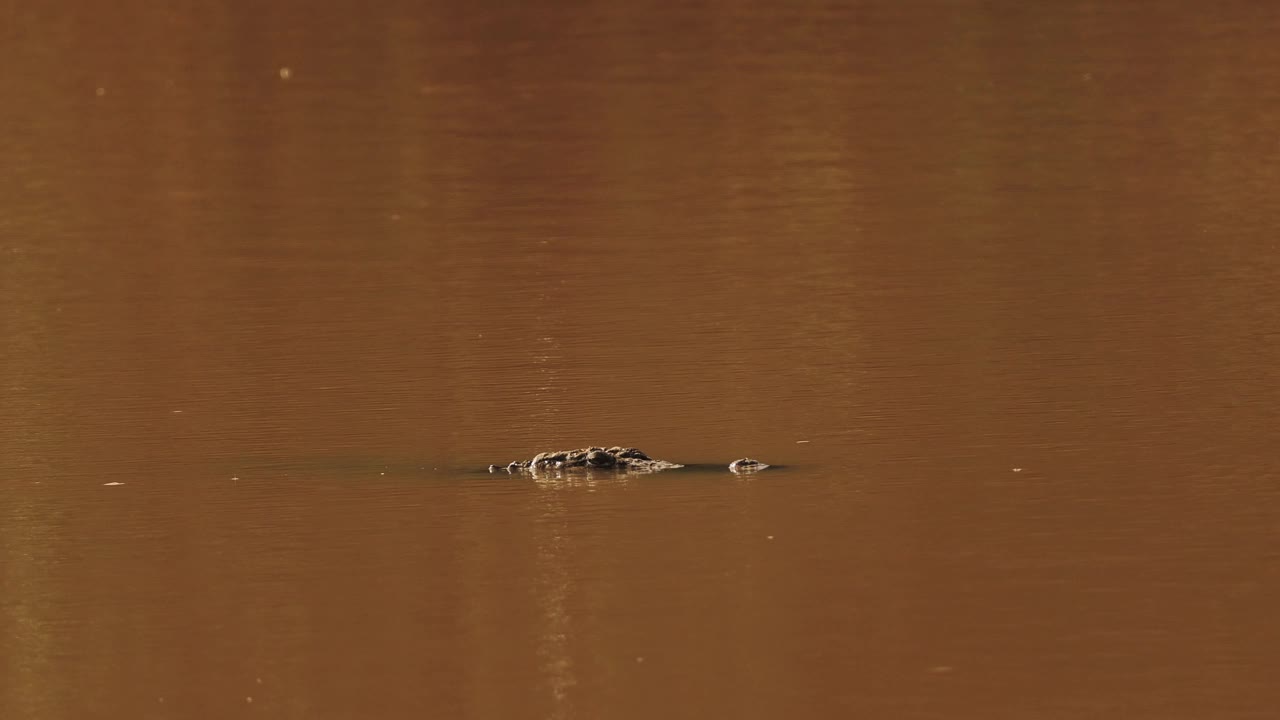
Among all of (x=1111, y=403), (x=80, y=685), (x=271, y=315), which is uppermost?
(x=271, y=315)

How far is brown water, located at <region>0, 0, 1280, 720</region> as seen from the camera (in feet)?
27.9

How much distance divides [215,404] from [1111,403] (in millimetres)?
3947

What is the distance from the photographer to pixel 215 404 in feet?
41.3

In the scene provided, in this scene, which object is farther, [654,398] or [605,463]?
[654,398]

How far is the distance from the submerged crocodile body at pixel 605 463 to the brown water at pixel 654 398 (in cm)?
16

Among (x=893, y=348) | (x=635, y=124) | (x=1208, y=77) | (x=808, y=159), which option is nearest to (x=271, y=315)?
(x=893, y=348)

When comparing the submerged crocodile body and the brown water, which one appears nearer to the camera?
the brown water

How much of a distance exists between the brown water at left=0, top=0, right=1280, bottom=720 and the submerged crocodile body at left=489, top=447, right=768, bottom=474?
0.16 m

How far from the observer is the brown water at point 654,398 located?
27.9 ft

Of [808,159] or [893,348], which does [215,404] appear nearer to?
[893,348]

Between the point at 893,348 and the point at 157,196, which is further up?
the point at 157,196

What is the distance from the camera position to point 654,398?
1233 cm

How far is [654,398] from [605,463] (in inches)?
57.5

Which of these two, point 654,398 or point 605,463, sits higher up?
point 654,398
